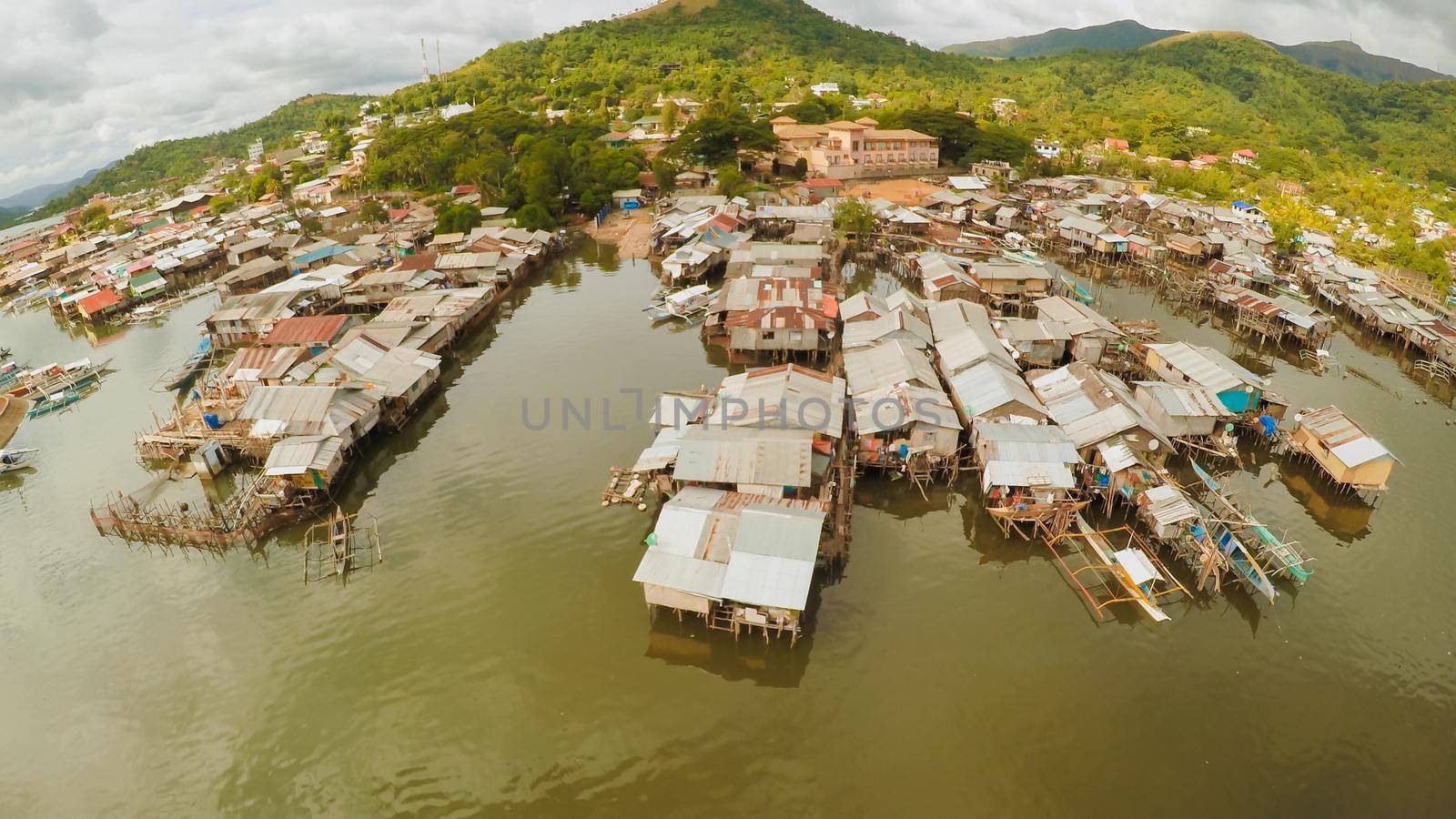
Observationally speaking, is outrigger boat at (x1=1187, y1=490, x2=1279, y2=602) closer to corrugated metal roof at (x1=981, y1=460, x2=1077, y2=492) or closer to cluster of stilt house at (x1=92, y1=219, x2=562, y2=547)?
corrugated metal roof at (x1=981, y1=460, x2=1077, y2=492)

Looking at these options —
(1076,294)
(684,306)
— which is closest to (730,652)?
(684,306)

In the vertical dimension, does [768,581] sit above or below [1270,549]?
above

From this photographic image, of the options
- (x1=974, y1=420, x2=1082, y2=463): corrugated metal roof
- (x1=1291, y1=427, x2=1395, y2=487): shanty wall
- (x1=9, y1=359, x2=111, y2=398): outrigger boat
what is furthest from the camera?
(x1=9, y1=359, x2=111, y2=398): outrigger boat

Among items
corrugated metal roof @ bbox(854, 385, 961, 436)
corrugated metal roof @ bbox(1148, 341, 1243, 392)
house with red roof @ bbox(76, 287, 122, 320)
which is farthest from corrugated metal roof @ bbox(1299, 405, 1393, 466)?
house with red roof @ bbox(76, 287, 122, 320)

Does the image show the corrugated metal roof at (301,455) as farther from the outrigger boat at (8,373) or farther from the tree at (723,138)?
the tree at (723,138)

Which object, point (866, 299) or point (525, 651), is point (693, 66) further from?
point (525, 651)

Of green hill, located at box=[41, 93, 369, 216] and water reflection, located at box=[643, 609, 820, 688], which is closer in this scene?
water reflection, located at box=[643, 609, 820, 688]

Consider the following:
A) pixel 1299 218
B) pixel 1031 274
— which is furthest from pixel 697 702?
pixel 1299 218

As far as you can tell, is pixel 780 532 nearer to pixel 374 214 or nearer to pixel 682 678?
pixel 682 678
